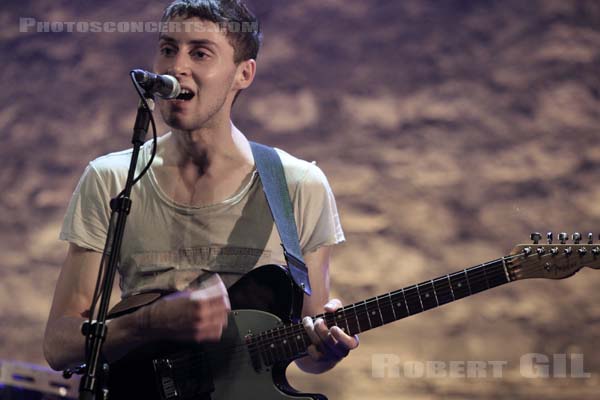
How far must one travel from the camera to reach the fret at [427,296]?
2.17 m

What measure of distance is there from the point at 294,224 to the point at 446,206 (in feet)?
2.76

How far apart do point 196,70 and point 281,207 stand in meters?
0.52

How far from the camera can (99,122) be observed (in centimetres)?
362

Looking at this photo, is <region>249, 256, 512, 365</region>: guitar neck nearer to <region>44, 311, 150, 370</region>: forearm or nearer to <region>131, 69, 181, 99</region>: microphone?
<region>44, 311, 150, 370</region>: forearm

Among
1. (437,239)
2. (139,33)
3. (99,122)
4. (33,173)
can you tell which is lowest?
(437,239)

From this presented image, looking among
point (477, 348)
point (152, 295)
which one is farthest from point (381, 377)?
point (152, 295)

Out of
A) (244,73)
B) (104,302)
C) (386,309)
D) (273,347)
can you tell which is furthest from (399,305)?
(244,73)

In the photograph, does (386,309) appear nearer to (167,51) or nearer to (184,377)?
(184,377)

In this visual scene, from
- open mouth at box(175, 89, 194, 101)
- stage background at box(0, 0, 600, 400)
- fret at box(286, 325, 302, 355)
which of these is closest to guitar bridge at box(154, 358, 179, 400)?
fret at box(286, 325, 302, 355)

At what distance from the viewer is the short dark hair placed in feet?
8.20

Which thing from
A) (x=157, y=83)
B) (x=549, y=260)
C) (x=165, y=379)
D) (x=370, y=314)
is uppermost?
(x=157, y=83)

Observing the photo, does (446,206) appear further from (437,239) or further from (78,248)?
(78,248)

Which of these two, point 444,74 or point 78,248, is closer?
point 78,248

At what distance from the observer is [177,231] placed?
2463 millimetres
